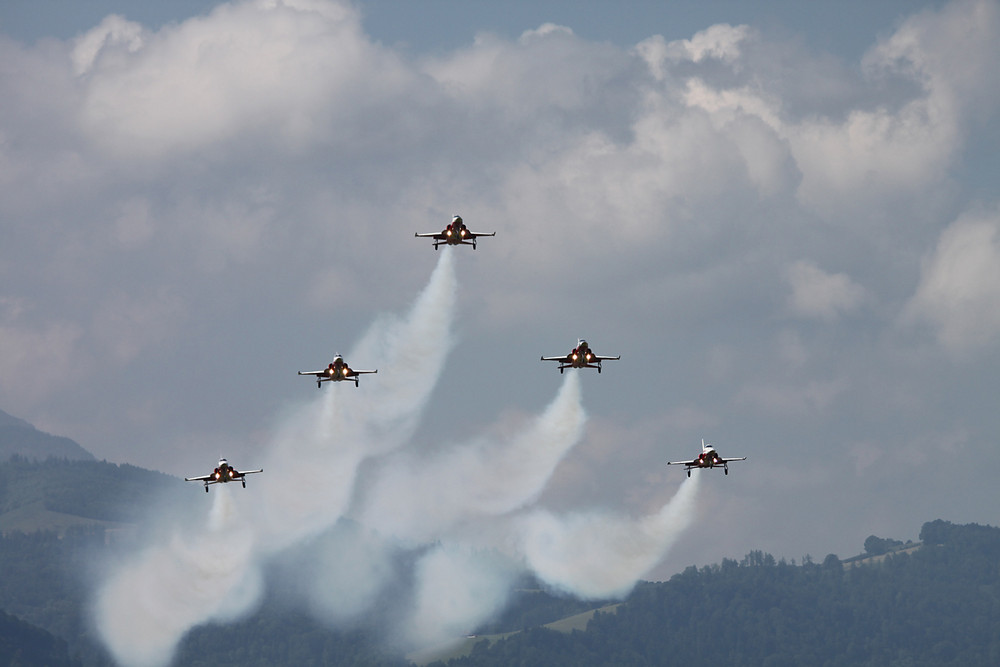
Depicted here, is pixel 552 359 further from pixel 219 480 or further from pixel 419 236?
pixel 219 480

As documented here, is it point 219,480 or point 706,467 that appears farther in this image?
point 219,480

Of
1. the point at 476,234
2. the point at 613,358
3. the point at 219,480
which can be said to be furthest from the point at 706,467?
the point at 219,480

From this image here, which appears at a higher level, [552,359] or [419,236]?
[419,236]

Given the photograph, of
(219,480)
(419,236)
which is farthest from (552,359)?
(219,480)

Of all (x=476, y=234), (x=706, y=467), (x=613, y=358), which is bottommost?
(x=706, y=467)

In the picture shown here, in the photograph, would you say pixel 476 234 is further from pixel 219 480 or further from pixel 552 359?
pixel 219 480

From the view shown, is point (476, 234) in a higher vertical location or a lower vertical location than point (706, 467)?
higher

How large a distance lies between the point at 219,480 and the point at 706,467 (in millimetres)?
58813

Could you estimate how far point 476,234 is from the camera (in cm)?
15562

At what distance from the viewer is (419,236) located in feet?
509

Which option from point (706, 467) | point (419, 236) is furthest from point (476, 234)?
point (706, 467)

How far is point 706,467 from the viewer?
160 meters

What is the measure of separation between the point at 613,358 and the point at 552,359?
6955 mm

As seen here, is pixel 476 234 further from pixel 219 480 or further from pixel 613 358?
pixel 219 480
